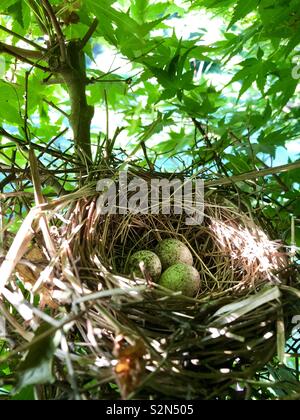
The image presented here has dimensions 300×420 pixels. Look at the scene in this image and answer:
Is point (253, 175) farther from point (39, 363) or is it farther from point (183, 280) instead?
point (39, 363)

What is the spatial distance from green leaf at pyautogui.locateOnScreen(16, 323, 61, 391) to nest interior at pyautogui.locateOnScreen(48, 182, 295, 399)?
5 cm

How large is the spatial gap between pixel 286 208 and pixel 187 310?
474 millimetres

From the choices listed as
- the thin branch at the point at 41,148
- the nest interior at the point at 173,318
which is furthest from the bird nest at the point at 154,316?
the thin branch at the point at 41,148

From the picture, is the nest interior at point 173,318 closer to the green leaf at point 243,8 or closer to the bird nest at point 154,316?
the bird nest at point 154,316

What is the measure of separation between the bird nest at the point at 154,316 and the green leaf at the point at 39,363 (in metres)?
0.03

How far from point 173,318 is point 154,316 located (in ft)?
0.14

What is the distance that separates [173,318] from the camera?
64cm

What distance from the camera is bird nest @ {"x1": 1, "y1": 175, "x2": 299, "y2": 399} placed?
1.85ft

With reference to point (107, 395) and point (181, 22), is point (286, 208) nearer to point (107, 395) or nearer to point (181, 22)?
point (107, 395)

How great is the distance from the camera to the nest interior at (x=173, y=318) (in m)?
0.56

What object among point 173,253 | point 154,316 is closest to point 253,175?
point 173,253

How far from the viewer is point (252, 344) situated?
2.12ft

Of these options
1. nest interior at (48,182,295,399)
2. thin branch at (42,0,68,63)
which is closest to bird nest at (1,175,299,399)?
nest interior at (48,182,295,399)

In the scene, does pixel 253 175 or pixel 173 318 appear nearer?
pixel 173 318
